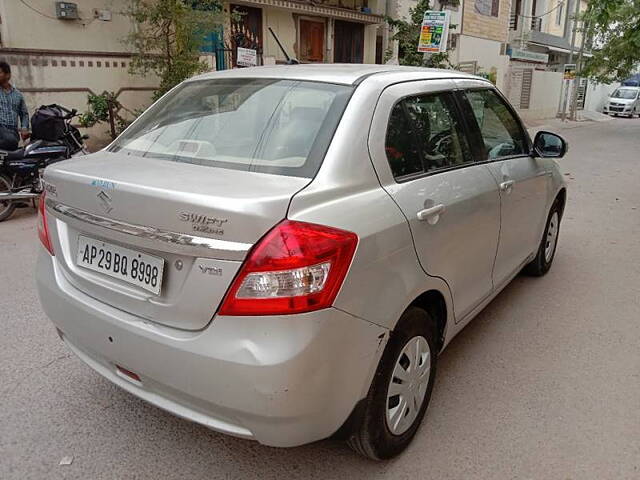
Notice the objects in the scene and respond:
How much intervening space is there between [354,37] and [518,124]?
13.4 meters

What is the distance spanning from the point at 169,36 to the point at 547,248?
790cm

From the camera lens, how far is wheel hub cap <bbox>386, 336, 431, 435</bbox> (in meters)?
2.32

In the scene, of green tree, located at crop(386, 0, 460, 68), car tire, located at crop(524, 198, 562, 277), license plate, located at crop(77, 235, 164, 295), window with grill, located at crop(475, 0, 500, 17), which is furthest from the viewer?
window with grill, located at crop(475, 0, 500, 17)

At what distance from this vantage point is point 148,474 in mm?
2309

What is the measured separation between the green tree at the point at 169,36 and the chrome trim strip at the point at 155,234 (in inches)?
315

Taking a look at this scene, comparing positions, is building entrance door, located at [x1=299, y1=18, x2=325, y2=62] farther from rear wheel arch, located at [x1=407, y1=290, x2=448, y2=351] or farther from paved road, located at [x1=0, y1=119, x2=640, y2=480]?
rear wheel arch, located at [x1=407, y1=290, x2=448, y2=351]

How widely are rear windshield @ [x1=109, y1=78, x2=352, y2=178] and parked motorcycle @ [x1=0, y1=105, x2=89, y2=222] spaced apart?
407 cm

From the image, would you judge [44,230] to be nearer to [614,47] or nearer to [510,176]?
[510,176]

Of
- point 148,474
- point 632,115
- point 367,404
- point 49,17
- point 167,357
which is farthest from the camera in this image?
point 632,115

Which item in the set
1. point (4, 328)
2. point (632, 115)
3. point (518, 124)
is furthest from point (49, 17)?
point (632, 115)

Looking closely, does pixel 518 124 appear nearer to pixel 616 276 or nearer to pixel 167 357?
pixel 616 276

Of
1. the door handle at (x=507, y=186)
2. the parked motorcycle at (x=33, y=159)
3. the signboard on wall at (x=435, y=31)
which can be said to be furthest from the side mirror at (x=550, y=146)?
the signboard on wall at (x=435, y=31)

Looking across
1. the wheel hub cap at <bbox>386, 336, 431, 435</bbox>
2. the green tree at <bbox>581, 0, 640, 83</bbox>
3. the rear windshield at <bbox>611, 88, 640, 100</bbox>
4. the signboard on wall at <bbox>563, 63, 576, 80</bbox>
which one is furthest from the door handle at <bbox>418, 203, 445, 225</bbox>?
the rear windshield at <bbox>611, 88, 640, 100</bbox>

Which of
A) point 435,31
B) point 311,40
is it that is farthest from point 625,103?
point 435,31
